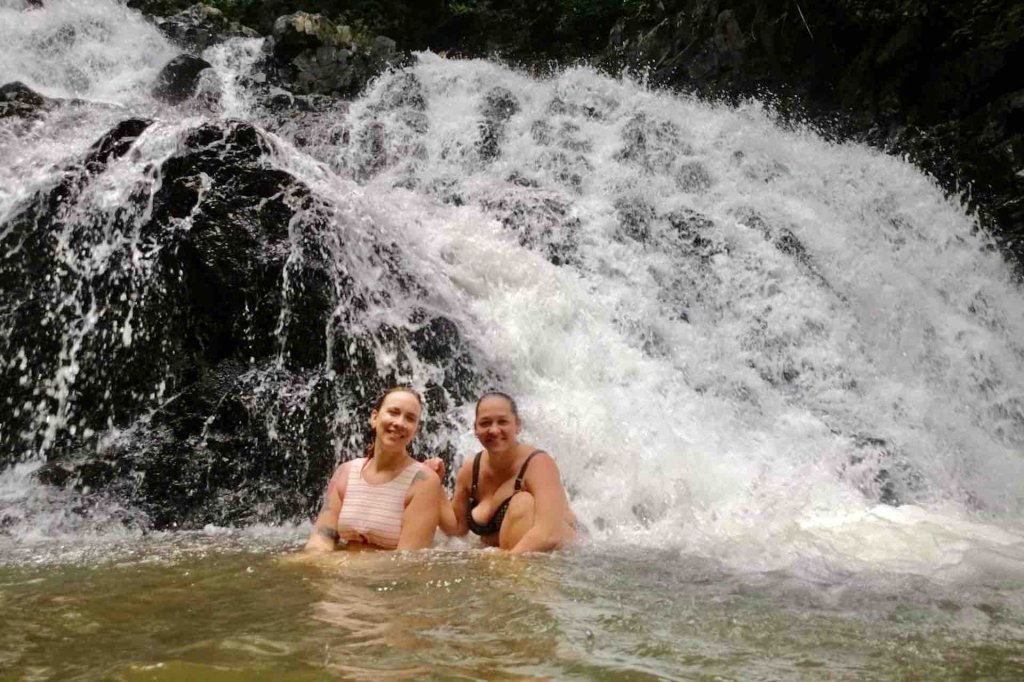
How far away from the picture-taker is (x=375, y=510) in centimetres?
409

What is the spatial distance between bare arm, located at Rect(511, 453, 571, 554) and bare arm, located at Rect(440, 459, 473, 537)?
377 mm

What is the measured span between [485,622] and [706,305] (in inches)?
222

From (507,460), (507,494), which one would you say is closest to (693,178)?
(507,460)

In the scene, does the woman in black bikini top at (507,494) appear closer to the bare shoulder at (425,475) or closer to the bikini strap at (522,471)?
the bikini strap at (522,471)

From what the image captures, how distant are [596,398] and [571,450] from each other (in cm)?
68

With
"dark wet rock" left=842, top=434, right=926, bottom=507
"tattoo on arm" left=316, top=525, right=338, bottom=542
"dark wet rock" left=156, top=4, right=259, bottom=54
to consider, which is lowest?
"tattoo on arm" left=316, top=525, right=338, bottom=542

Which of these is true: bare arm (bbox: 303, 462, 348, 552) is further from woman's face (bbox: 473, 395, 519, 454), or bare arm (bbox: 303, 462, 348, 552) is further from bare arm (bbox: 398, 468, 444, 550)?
woman's face (bbox: 473, 395, 519, 454)

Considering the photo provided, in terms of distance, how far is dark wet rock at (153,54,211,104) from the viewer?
1291 cm

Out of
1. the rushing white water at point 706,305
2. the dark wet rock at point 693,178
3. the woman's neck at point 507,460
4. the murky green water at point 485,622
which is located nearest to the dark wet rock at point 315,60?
A: the rushing white water at point 706,305

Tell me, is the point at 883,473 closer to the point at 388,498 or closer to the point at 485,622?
the point at 388,498

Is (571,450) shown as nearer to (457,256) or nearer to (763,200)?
(457,256)

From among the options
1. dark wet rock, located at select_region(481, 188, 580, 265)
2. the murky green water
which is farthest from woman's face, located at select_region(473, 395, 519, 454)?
dark wet rock, located at select_region(481, 188, 580, 265)

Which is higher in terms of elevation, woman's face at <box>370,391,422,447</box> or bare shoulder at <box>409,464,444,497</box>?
woman's face at <box>370,391,422,447</box>

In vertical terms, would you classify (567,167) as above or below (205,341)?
above
